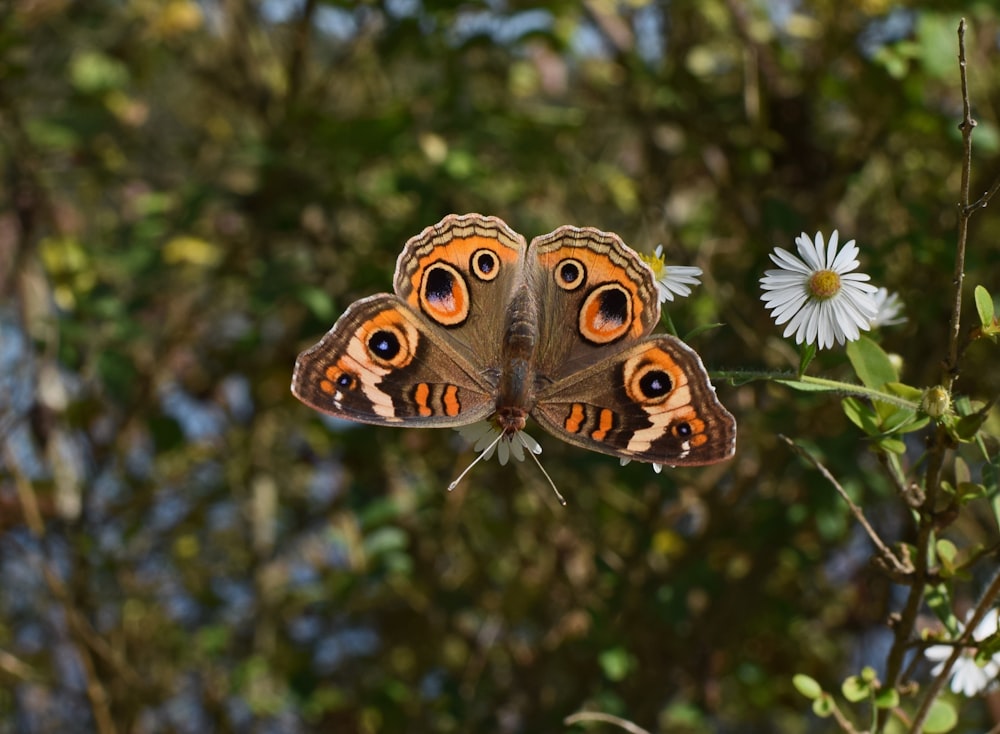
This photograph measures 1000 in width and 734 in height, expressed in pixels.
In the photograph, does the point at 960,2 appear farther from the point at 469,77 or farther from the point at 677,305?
the point at 469,77

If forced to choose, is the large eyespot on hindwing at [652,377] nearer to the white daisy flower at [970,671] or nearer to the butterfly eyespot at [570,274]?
the butterfly eyespot at [570,274]

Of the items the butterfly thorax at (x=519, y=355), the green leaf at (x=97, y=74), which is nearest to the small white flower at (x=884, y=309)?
the butterfly thorax at (x=519, y=355)

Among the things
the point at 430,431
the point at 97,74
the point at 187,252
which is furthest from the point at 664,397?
the point at 97,74

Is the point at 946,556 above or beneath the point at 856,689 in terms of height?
above

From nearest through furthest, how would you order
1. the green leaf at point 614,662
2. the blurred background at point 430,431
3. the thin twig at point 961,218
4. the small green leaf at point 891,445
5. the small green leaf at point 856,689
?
the thin twig at point 961,218 → the small green leaf at point 891,445 → the small green leaf at point 856,689 → the green leaf at point 614,662 → the blurred background at point 430,431

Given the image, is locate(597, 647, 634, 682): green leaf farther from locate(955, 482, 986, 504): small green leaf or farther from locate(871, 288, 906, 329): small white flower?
locate(955, 482, 986, 504): small green leaf

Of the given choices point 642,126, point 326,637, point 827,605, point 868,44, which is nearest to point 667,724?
point 827,605

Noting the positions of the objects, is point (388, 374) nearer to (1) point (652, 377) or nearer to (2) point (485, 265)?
(2) point (485, 265)
